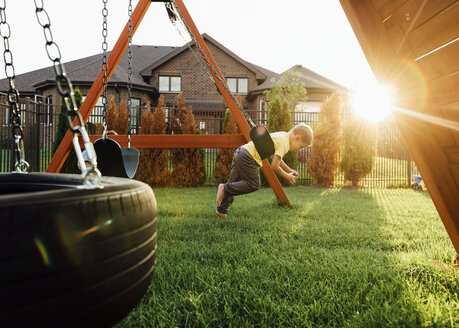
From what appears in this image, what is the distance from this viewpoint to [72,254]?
72cm

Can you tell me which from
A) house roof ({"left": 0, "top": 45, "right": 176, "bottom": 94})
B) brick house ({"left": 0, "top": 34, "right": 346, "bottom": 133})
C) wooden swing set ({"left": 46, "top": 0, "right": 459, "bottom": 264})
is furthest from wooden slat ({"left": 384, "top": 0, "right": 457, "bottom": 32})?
brick house ({"left": 0, "top": 34, "right": 346, "bottom": 133})

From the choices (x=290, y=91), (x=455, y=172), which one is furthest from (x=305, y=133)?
(x=290, y=91)

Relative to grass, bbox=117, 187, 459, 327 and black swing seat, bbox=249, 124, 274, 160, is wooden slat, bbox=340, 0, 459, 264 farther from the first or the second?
black swing seat, bbox=249, 124, 274, 160

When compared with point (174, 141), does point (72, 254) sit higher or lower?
lower

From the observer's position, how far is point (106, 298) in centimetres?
80

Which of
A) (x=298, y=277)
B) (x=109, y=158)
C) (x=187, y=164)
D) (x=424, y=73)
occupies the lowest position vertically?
(x=298, y=277)

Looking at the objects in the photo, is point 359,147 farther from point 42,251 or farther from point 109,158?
point 42,251

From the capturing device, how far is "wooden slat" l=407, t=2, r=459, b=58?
1.41 m

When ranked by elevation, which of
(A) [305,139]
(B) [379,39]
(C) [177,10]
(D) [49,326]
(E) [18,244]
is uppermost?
(C) [177,10]

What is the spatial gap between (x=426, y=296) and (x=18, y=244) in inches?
77.9

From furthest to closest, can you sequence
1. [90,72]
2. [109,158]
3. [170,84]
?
[170,84], [90,72], [109,158]

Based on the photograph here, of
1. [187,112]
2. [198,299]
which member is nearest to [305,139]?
[198,299]

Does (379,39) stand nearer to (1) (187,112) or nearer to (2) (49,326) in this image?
(2) (49,326)

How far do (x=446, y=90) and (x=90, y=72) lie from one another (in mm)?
20342
